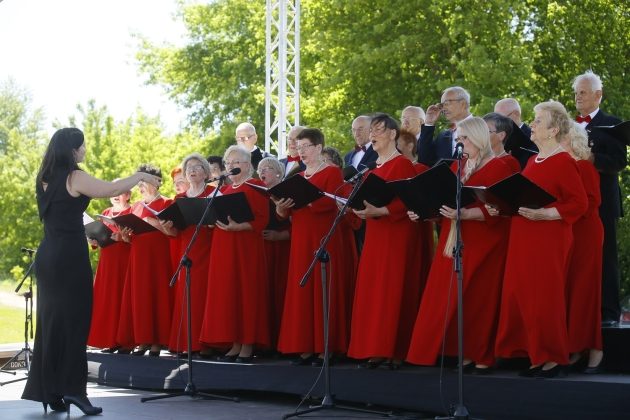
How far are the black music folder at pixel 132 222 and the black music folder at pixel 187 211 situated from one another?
382 millimetres

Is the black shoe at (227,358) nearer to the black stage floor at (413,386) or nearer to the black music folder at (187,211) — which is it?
the black stage floor at (413,386)

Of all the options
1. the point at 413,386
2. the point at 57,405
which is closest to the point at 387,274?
the point at 413,386

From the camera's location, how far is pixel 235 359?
8.74 meters

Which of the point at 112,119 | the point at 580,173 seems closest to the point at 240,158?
the point at 580,173

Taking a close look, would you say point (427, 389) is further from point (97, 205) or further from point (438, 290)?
point (97, 205)

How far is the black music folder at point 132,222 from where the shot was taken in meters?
9.34

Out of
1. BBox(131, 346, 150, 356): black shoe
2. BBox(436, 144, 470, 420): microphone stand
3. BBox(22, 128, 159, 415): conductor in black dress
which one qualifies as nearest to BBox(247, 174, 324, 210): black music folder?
BBox(22, 128, 159, 415): conductor in black dress

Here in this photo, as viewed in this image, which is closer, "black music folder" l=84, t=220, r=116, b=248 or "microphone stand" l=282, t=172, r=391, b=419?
"microphone stand" l=282, t=172, r=391, b=419

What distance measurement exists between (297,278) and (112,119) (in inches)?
1268

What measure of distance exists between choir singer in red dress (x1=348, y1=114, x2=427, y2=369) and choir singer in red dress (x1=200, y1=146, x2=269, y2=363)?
1.34 m

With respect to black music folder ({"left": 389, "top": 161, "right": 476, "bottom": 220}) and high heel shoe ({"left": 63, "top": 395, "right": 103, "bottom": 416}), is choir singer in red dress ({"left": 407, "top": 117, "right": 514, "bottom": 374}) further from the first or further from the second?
high heel shoe ({"left": 63, "top": 395, "right": 103, "bottom": 416})

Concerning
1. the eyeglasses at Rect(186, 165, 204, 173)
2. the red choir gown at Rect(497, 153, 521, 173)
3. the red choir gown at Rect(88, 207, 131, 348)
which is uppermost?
the eyeglasses at Rect(186, 165, 204, 173)

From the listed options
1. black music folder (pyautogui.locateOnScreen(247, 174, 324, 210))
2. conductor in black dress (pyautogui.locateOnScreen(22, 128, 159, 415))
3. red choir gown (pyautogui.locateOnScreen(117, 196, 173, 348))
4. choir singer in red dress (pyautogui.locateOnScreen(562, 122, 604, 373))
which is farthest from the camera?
red choir gown (pyautogui.locateOnScreen(117, 196, 173, 348))

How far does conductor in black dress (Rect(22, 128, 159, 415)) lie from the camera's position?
23.6 feet
